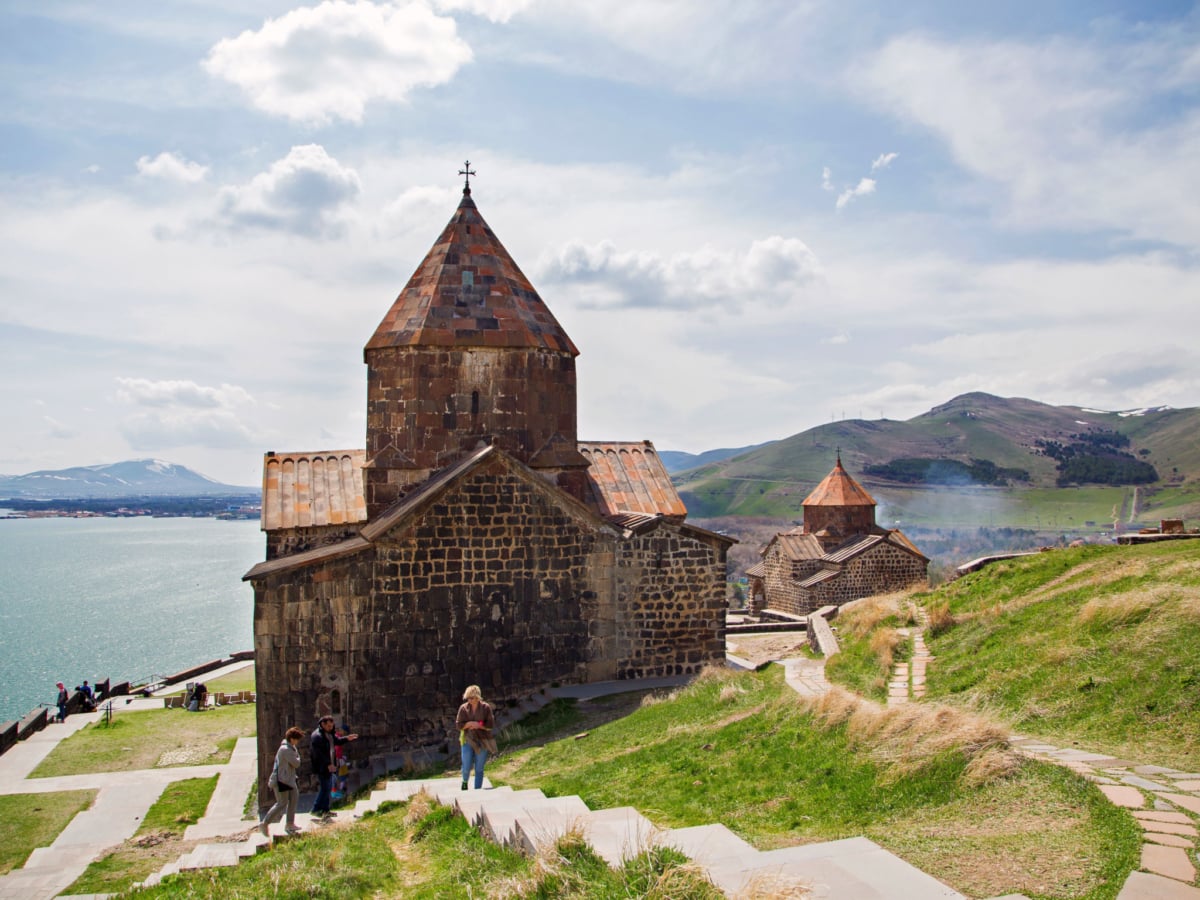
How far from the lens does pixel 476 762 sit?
7734 millimetres

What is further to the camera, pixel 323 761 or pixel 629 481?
pixel 629 481

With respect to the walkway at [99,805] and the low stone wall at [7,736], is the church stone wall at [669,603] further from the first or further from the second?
the low stone wall at [7,736]

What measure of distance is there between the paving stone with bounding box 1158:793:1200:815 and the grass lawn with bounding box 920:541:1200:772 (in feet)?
2.35

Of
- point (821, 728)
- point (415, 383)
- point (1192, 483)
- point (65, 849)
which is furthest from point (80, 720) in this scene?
point (1192, 483)

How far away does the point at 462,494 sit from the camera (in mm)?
11789

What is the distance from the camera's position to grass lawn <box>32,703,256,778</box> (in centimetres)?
1451

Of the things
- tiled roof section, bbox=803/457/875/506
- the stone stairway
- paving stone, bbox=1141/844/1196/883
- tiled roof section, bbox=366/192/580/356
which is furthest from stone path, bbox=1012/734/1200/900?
tiled roof section, bbox=803/457/875/506

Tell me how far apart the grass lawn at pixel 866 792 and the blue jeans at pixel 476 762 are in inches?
25.6

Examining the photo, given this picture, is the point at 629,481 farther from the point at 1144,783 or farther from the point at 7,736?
the point at 7,736

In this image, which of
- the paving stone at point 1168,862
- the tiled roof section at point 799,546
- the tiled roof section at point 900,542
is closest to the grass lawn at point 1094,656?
the paving stone at point 1168,862

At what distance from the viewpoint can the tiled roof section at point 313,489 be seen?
13.2 meters

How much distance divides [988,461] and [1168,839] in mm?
138306

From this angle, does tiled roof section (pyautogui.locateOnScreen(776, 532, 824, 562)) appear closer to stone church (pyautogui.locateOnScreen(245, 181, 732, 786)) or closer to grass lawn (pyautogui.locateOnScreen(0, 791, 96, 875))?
stone church (pyautogui.locateOnScreen(245, 181, 732, 786))

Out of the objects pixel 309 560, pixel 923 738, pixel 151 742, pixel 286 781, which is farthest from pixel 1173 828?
pixel 151 742
